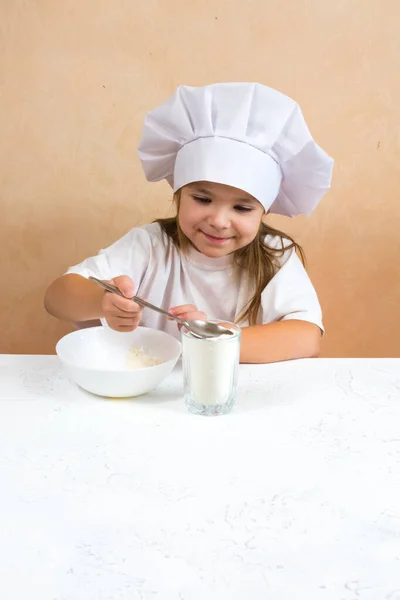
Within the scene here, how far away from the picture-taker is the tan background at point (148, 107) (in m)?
1.51

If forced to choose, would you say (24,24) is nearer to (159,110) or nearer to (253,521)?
(159,110)

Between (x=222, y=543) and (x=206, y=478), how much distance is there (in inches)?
4.2

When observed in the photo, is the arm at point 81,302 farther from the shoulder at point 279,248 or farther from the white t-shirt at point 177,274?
the shoulder at point 279,248

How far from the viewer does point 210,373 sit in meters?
0.84

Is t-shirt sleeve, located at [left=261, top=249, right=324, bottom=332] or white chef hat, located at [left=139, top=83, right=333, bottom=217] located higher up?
white chef hat, located at [left=139, top=83, right=333, bottom=217]

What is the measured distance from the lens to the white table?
21.0 inches

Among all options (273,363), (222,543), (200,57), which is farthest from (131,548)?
(200,57)

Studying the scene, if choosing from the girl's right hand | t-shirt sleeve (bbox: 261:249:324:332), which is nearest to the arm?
the girl's right hand

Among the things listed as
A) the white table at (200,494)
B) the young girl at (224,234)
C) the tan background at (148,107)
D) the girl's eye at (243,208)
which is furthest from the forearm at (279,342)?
the tan background at (148,107)

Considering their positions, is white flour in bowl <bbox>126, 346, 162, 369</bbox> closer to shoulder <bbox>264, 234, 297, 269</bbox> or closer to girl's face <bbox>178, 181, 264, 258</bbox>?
girl's face <bbox>178, 181, 264, 258</bbox>

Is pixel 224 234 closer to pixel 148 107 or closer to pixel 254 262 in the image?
pixel 254 262

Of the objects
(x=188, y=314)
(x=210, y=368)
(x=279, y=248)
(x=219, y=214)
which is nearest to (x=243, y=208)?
(x=219, y=214)

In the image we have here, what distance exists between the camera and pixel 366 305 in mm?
1728

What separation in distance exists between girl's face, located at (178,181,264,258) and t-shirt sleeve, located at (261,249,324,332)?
0.38ft
